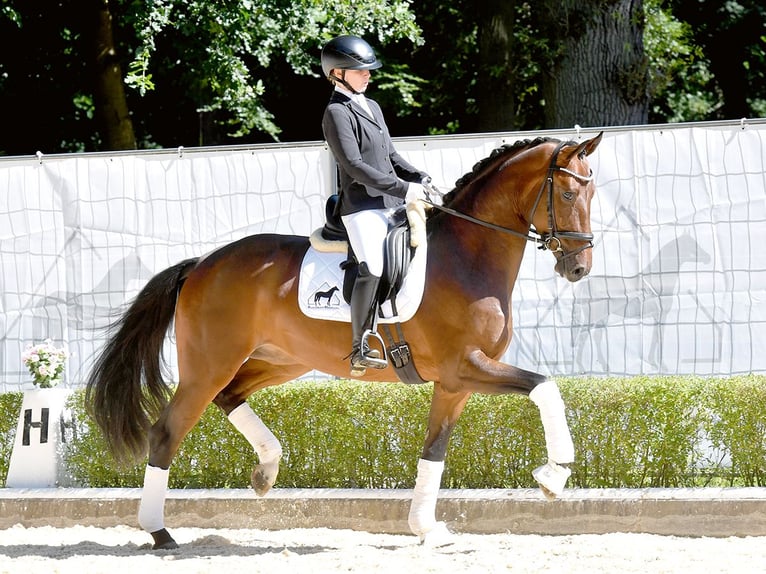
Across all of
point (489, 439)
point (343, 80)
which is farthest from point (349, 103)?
point (489, 439)

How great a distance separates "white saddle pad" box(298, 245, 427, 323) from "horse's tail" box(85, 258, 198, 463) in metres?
1.05

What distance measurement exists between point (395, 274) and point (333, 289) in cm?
44

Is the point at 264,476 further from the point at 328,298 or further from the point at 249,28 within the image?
the point at 249,28

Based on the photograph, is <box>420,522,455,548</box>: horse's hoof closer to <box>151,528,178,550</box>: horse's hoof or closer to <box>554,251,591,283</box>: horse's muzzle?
<box>151,528,178,550</box>: horse's hoof

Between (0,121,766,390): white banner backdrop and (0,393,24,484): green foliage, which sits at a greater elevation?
(0,121,766,390): white banner backdrop

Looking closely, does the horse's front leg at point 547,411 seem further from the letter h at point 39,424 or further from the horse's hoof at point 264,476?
the letter h at point 39,424

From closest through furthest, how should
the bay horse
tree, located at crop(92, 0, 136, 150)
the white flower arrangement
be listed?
the bay horse, the white flower arrangement, tree, located at crop(92, 0, 136, 150)

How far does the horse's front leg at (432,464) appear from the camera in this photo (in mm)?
6051

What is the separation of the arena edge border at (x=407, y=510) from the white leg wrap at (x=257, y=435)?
0.55 metres

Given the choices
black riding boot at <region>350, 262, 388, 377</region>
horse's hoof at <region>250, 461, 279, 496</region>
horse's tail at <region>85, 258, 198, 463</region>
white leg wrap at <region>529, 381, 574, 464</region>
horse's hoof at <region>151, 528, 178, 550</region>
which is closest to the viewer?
white leg wrap at <region>529, 381, 574, 464</region>

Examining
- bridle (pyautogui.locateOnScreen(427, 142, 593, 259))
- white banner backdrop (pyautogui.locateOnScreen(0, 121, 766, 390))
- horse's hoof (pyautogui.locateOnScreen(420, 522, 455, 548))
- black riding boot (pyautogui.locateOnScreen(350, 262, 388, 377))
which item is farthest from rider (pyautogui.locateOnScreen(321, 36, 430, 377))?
white banner backdrop (pyautogui.locateOnScreen(0, 121, 766, 390))

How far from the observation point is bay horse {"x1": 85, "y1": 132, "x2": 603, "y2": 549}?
5527 mm

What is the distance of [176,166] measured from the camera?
881 cm

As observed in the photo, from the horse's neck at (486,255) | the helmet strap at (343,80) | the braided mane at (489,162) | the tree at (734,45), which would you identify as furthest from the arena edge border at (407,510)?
the tree at (734,45)
